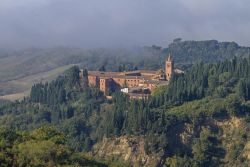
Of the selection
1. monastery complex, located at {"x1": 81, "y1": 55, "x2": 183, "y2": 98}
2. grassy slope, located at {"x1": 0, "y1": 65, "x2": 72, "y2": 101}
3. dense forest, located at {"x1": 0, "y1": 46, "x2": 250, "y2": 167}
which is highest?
monastery complex, located at {"x1": 81, "y1": 55, "x2": 183, "y2": 98}

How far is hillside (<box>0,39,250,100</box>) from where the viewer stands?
155 m

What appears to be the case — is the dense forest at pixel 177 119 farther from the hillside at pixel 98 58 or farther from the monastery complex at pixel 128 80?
the hillside at pixel 98 58

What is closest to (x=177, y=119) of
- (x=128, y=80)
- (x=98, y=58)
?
(x=128, y=80)

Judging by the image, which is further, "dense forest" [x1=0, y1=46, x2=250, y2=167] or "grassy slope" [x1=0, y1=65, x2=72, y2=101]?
"grassy slope" [x1=0, y1=65, x2=72, y2=101]

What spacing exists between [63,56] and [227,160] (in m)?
119

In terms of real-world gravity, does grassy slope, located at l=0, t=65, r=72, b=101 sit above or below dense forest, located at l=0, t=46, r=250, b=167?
below

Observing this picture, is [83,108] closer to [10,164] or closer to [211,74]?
[211,74]

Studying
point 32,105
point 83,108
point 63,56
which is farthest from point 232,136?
point 63,56

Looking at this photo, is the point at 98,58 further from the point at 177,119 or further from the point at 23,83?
the point at 177,119

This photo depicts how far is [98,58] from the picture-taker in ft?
559

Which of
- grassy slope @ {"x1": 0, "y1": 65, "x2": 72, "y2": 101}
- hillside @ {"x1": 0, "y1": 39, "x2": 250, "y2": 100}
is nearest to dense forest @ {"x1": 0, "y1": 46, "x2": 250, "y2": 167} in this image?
grassy slope @ {"x1": 0, "y1": 65, "x2": 72, "y2": 101}

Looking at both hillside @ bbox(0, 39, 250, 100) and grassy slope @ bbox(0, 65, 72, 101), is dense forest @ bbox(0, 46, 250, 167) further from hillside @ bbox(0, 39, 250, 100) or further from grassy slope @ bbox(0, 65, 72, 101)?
hillside @ bbox(0, 39, 250, 100)

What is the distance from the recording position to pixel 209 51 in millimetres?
170500

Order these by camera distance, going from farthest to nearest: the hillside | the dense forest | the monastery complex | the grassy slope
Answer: the hillside
the grassy slope
the monastery complex
the dense forest
